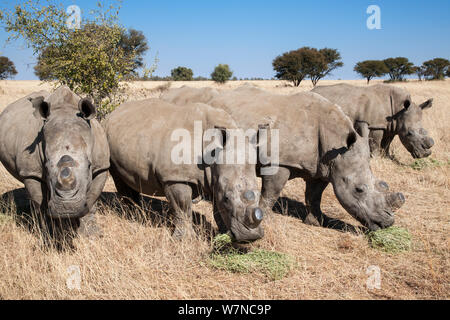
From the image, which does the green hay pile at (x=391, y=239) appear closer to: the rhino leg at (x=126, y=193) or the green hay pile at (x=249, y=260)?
the green hay pile at (x=249, y=260)

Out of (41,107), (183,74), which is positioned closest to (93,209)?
(41,107)

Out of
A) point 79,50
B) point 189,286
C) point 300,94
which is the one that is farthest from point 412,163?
point 79,50

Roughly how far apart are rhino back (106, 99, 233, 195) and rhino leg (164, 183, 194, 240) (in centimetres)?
12

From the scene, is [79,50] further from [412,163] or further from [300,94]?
[412,163]

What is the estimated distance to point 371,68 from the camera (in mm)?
54875

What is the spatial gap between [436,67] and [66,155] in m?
65.4

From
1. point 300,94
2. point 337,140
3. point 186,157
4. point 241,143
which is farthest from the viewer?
point 300,94

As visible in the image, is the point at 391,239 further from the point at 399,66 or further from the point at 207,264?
the point at 399,66

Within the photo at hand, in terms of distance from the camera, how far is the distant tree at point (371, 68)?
5444 centimetres

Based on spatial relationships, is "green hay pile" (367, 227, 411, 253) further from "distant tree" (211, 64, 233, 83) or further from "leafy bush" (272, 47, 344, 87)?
"distant tree" (211, 64, 233, 83)

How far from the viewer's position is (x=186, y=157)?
5.00 metres

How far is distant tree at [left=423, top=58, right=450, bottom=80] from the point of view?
57250 millimetres

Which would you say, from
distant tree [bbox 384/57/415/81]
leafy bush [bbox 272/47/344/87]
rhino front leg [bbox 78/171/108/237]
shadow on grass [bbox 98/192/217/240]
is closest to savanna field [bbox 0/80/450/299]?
shadow on grass [bbox 98/192/217/240]
